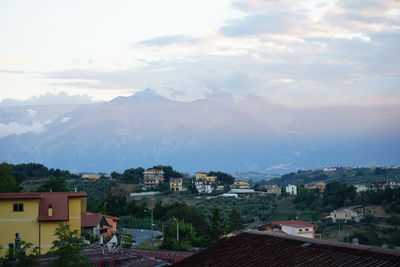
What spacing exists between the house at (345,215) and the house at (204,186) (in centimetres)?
4151

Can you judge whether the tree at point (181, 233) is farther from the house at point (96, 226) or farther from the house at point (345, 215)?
the house at point (345, 215)

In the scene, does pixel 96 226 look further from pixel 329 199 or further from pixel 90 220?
pixel 329 199

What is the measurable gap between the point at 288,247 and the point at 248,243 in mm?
2110

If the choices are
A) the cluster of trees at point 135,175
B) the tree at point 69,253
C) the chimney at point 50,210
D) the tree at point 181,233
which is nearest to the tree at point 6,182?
the tree at point 181,233

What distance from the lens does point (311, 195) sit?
88188 millimetres

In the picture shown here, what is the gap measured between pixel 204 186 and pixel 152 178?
12434 mm

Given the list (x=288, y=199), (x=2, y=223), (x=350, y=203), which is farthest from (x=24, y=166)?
(x=2, y=223)

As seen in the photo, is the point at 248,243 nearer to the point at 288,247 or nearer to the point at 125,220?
the point at 288,247

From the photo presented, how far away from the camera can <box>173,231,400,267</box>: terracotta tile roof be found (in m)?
16.5

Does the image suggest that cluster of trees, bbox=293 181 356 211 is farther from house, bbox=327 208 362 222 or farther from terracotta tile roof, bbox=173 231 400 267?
terracotta tile roof, bbox=173 231 400 267

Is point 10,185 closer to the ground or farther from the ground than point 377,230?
farther from the ground

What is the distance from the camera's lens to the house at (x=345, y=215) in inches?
2749

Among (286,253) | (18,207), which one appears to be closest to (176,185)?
(18,207)

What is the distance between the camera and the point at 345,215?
71.9 m
